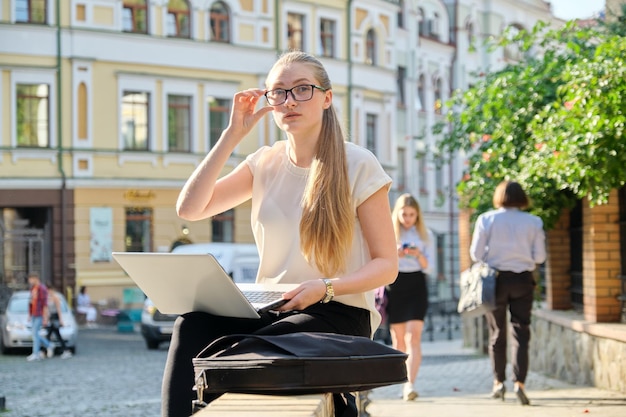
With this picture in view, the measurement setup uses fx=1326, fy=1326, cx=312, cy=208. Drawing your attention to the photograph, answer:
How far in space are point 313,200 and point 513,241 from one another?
6.39 meters

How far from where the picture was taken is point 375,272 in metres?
4.67

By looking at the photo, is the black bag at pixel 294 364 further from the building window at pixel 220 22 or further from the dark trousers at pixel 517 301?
the building window at pixel 220 22

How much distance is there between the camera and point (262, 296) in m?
4.54

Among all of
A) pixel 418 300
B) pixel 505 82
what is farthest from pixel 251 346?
pixel 505 82

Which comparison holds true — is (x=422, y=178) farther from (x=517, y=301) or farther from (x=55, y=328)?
(x=517, y=301)

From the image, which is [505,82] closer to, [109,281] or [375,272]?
[375,272]

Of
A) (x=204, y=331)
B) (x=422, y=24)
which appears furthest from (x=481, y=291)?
(x=422, y=24)

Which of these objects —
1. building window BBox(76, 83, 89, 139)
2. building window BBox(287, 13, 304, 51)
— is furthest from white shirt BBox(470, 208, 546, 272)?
building window BBox(287, 13, 304, 51)

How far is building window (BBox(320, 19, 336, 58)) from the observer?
4538 centimetres

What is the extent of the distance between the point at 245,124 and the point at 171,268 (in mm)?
758

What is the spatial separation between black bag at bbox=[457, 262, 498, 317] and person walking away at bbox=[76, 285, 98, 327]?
26976 millimetres

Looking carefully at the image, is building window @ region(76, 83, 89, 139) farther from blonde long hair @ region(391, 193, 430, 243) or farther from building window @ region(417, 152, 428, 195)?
blonde long hair @ region(391, 193, 430, 243)

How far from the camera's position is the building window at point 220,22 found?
42.0m

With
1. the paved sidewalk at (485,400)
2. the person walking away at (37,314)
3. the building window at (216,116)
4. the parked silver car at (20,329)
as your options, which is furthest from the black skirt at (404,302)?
the building window at (216,116)
